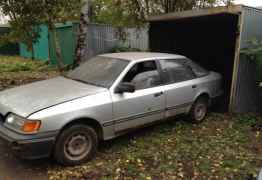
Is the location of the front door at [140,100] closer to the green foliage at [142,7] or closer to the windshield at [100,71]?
the windshield at [100,71]

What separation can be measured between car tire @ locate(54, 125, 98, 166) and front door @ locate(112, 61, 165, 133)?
0.50 m

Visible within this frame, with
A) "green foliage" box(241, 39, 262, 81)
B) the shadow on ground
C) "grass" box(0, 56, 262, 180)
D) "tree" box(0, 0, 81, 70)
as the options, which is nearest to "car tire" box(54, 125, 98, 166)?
"grass" box(0, 56, 262, 180)

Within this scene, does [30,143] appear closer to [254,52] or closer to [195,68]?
[195,68]

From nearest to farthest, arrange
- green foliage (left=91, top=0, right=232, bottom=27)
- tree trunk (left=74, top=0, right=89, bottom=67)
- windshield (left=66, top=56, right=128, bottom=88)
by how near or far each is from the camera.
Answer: windshield (left=66, top=56, right=128, bottom=88) < tree trunk (left=74, top=0, right=89, bottom=67) < green foliage (left=91, top=0, right=232, bottom=27)

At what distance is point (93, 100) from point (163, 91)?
4.96 feet

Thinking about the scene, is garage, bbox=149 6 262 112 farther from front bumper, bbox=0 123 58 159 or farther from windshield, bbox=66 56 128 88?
front bumper, bbox=0 123 58 159

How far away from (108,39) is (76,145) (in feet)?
29.9

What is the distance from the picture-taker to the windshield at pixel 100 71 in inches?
164

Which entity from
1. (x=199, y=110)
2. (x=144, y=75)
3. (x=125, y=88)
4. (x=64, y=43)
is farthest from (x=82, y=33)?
(x=64, y=43)

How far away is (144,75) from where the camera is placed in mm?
4535

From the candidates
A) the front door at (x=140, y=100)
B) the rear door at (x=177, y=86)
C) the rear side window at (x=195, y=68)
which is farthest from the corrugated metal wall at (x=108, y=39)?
the front door at (x=140, y=100)

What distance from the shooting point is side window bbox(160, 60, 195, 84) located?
16.1 ft

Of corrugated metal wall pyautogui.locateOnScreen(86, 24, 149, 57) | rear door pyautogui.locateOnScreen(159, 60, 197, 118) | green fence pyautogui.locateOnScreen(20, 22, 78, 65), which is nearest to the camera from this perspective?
rear door pyautogui.locateOnScreen(159, 60, 197, 118)

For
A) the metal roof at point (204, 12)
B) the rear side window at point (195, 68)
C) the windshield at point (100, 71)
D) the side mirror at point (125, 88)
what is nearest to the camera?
the side mirror at point (125, 88)
